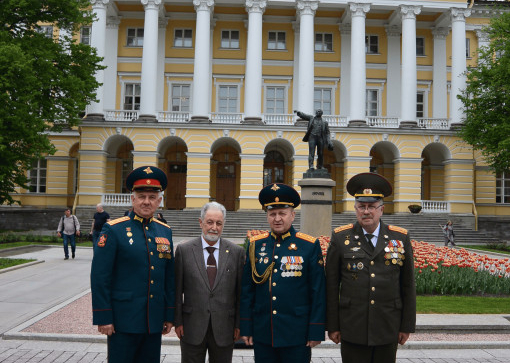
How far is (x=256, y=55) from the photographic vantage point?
3722 centimetres

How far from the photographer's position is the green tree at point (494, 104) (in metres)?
30.0

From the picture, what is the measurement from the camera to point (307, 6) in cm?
3788

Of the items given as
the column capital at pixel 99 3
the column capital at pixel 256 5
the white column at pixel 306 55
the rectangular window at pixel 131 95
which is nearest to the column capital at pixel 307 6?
the white column at pixel 306 55

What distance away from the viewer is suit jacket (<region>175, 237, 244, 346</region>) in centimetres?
481

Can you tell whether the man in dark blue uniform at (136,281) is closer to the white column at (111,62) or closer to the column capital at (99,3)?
the column capital at (99,3)

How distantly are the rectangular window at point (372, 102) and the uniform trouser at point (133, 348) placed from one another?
39156 mm

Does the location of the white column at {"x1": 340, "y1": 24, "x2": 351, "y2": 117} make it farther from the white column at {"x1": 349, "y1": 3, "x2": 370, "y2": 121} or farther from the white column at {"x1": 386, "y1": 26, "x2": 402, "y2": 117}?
the white column at {"x1": 386, "y1": 26, "x2": 402, "y2": 117}

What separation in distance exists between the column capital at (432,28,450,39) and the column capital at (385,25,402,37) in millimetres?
3080

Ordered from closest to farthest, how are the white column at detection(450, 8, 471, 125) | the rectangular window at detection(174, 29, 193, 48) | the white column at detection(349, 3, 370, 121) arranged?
the white column at detection(349, 3, 370, 121) → the white column at detection(450, 8, 471, 125) → the rectangular window at detection(174, 29, 193, 48)

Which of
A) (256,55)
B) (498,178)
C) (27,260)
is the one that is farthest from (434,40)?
(27,260)

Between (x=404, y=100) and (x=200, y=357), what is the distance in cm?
3598

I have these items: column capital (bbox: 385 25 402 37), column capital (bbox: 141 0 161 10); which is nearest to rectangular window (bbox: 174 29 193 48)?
column capital (bbox: 141 0 161 10)

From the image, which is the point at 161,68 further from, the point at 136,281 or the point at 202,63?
the point at 136,281

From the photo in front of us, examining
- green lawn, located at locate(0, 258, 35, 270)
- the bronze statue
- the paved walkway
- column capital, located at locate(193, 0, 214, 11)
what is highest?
column capital, located at locate(193, 0, 214, 11)
